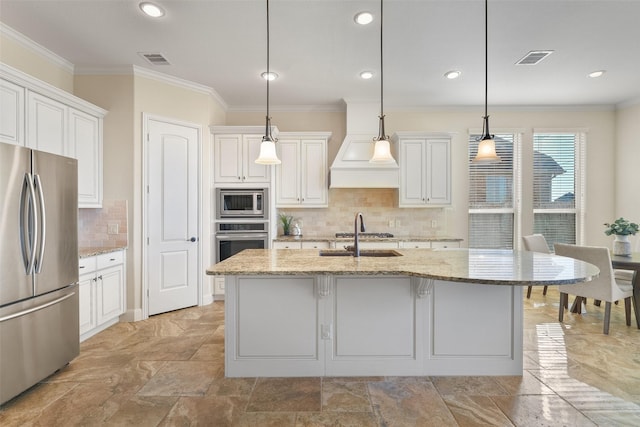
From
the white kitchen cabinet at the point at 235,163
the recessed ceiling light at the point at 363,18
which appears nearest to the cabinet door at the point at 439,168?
the recessed ceiling light at the point at 363,18

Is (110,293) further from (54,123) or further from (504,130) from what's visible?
(504,130)

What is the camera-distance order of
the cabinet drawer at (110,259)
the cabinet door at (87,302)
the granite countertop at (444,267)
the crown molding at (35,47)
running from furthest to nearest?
the cabinet drawer at (110,259), the cabinet door at (87,302), the crown molding at (35,47), the granite countertop at (444,267)

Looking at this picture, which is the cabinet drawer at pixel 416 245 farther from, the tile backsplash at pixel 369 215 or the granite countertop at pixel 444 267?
the granite countertop at pixel 444 267

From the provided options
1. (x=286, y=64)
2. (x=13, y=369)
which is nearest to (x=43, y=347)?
(x=13, y=369)

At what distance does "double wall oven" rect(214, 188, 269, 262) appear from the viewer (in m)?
4.23

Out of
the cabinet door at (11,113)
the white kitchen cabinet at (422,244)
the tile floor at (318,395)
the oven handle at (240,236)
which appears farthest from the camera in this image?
the white kitchen cabinet at (422,244)

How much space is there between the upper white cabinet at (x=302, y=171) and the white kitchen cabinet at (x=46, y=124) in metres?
2.42

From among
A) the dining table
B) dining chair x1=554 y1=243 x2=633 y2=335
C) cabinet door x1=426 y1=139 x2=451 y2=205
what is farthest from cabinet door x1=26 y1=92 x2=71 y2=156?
the dining table

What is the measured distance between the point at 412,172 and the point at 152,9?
3.56 m

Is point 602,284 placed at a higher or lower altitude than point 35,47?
lower

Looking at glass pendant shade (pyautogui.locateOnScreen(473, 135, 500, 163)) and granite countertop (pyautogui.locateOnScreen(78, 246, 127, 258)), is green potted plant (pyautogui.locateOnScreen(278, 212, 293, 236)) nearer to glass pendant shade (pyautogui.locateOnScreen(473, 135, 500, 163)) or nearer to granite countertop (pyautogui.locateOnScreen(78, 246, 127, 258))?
granite countertop (pyautogui.locateOnScreen(78, 246, 127, 258))

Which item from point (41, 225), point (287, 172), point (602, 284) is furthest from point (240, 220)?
point (602, 284)

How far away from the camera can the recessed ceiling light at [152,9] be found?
2.48 m

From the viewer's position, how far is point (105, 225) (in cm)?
355
